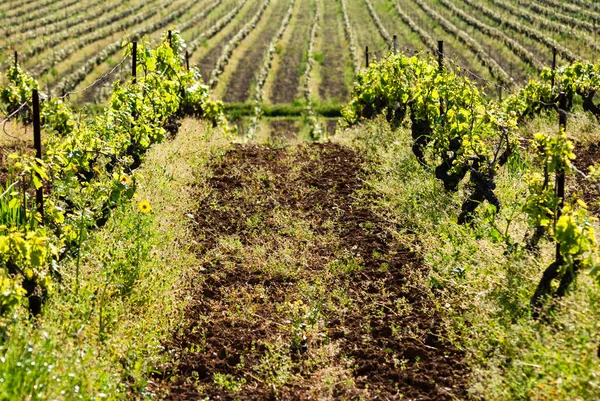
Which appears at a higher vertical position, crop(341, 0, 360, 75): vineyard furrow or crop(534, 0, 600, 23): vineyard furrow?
crop(534, 0, 600, 23): vineyard furrow

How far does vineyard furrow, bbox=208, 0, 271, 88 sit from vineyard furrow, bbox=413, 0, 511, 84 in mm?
9797

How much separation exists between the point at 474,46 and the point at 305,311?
2450 centimetres

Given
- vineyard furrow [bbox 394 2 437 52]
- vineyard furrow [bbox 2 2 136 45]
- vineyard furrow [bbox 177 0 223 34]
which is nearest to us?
vineyard furrow [bbox 394 2 437 52]

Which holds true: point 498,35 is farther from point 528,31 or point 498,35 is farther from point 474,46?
point 474,46

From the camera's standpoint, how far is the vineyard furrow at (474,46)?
80.1 ft

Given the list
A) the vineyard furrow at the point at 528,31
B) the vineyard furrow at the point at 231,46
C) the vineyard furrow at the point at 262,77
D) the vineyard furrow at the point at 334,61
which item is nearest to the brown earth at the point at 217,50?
the vineyard furrow at the point at 231,46

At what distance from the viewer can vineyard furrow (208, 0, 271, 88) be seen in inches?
1075

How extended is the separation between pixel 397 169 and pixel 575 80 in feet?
17.5

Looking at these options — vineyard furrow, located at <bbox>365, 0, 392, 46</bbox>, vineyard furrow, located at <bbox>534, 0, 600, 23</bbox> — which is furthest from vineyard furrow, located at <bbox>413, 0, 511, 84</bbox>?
vineyard furrow, located at <bbox>534, 0, 600, 23</bbox>

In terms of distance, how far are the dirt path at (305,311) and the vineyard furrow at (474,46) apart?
16.6 meters

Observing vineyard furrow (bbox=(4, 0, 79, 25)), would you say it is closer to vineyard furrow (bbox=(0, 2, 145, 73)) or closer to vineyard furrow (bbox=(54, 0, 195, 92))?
vineyard furrow (bbox=(0, 2, 145, 73))

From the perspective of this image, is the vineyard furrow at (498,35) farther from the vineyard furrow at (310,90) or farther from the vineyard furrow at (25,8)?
the vineyard furrow at (25,8)

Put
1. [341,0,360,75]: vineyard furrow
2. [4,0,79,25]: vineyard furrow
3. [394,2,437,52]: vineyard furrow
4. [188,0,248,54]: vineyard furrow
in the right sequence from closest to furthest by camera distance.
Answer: [341,0,360,75]: vineyard furrow, [394,2,437,52]: vineyard furrow, [188,0,248,54]: vineyard furrow, [4,0,79,25]: vineyard furrow

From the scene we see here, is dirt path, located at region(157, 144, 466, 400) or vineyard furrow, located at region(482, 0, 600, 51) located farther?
vineyard furrow, located at region(482, 0, 600, 51)
